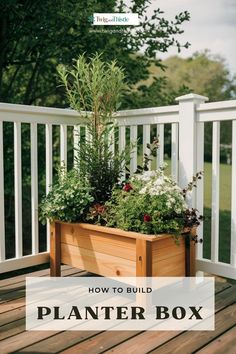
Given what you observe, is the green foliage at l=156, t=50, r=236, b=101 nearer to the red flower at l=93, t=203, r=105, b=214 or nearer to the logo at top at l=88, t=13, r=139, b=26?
the logo at top at l=88, t=13, r=139, b=26

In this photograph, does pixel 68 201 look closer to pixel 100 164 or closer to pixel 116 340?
pixel 100 164

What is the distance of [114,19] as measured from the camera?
4.01m

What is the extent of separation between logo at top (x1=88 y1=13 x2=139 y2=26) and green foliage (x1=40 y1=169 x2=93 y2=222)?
1.90 m

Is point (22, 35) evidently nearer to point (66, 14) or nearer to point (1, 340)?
point (66, 14)

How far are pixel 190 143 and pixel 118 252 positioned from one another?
2.67ft

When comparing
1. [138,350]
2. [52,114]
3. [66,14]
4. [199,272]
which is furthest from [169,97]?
[138,350]

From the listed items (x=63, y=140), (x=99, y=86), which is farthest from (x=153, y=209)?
(x=63, y=140)

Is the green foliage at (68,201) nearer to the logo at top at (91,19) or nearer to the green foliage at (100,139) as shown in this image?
the green foliage at (100,139)

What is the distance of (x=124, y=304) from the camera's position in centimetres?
217

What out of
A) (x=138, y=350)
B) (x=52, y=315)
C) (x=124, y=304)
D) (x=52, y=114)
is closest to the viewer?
(x=138, y=350)

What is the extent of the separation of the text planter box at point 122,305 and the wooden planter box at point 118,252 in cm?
6

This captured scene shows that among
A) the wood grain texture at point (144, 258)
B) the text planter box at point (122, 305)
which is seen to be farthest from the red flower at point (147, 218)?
the text planter box at point (122, 305)

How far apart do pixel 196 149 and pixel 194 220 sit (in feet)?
1.62

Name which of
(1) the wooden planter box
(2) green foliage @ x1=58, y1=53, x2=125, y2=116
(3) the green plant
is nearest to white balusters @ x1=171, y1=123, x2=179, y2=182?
(3) the green plant
